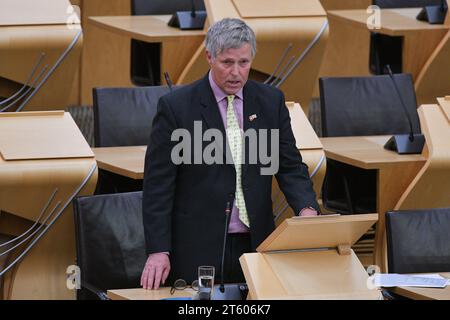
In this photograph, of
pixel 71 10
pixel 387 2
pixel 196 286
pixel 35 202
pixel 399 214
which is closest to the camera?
pixel 196 286

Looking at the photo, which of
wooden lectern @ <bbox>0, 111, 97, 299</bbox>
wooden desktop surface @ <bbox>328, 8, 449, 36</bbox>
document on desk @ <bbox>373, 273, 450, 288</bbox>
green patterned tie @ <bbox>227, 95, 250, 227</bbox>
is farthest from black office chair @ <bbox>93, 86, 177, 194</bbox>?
document on desk @ <bbox>373, 273, 450, 288</bbox>

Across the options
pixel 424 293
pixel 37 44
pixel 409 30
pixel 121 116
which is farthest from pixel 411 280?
pixel 409 30

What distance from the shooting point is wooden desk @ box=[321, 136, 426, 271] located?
3684 mm

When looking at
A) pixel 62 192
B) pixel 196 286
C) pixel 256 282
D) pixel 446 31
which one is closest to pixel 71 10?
pixel 62 192

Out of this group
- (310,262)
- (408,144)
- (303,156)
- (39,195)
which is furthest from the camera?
(408,144)

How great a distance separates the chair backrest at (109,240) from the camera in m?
2.93

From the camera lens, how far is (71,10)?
4070 mm

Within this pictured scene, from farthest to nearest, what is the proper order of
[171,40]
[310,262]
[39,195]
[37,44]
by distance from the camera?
1. [171,40]
2. [37,44]
3. [39,195]
4. [310,262]

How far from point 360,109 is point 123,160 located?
1024 millimetres

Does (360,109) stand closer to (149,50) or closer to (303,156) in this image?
(303,156)

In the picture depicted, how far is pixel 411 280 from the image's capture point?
105 inches
